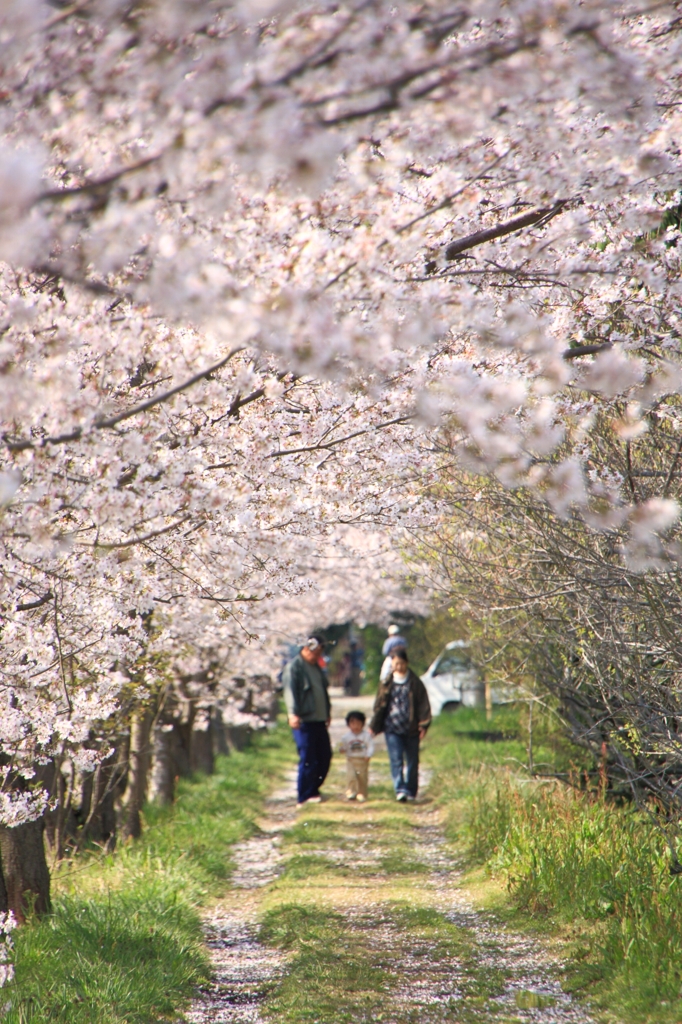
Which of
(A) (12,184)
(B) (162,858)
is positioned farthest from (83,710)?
(A) (12,184)

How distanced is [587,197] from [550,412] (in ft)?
3.44

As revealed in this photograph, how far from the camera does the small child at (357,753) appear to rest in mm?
10805

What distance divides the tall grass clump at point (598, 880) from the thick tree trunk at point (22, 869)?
3.09m

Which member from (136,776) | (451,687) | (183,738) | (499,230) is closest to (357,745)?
(183,738)

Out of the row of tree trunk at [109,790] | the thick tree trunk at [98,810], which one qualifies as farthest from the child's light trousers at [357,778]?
the thick tree trunk at [98,810]

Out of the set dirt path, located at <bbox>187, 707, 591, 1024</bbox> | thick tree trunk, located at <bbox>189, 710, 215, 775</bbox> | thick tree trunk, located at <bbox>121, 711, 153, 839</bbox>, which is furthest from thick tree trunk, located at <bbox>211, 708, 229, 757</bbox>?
dirt path, located at <bbox>187, 707, 591, 1024</bbox>

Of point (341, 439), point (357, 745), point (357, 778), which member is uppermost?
point (341, 439)

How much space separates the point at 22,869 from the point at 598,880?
3532 mm

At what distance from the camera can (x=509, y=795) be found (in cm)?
809

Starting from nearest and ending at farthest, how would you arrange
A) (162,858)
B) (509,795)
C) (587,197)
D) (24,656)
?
(587,197) < (24,656) < (162,858) < (509,795)

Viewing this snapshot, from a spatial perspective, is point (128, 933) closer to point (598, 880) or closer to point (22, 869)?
point (22, 869)

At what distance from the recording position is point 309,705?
10.3 metres

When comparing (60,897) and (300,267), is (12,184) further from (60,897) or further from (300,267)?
(60,897)

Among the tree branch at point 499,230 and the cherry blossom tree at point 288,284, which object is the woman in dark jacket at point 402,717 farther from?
the tree branch at point 499,230
